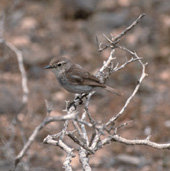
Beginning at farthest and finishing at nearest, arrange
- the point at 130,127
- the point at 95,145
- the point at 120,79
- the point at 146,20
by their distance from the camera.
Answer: the point at 146,20
the point at 120,79
the point at 130,127
the point at 95,145

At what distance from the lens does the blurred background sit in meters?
9.09

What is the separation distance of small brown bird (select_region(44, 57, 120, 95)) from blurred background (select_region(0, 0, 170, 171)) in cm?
193

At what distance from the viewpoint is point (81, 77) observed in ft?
18.6

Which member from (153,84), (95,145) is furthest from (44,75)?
(95,145)

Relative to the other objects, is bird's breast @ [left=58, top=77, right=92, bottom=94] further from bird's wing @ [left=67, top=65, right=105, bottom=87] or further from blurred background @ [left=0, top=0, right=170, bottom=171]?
blurred background @ [left=0, top=0, right=170, bottom=171]

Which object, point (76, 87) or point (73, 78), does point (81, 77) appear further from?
point (76, 87)

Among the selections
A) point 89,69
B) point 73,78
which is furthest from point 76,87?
point 89,69

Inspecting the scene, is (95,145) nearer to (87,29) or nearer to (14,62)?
(14,62)

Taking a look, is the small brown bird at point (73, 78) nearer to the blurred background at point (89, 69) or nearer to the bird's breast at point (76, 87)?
the bird's breast at point (76, 87)

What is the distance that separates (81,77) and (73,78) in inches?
4.9

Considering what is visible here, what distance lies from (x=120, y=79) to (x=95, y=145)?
7745 mm

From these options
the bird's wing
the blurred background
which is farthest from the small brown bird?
the blurred background

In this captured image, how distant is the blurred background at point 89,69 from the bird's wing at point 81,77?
6.31ft

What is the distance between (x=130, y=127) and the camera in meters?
10.1
